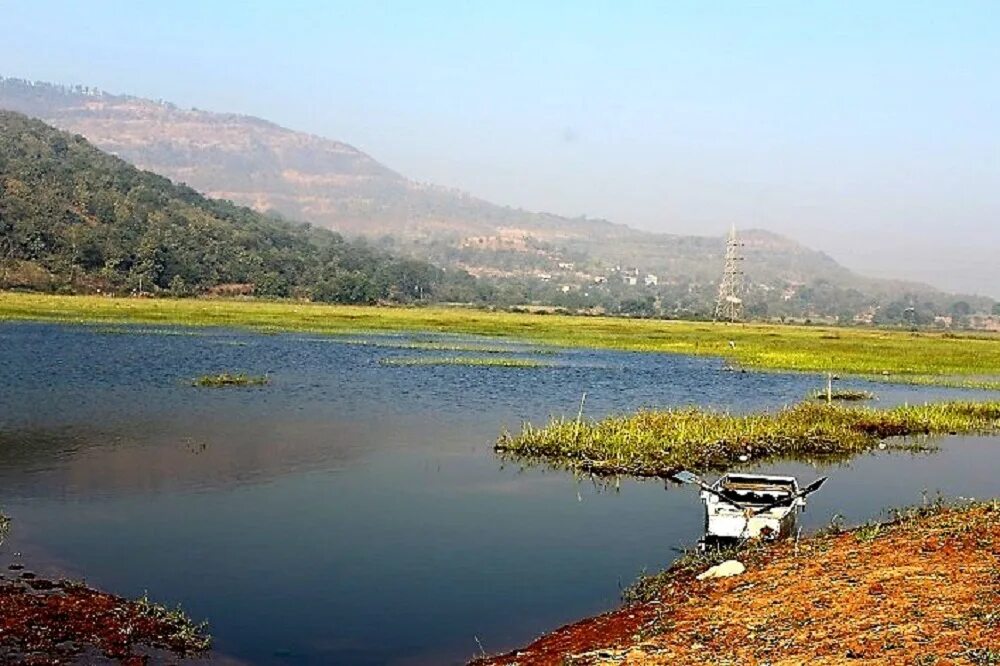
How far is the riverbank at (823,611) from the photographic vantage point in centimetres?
1229

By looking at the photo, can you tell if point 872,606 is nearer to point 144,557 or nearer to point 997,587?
point 997,587

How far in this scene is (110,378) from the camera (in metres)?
49.0

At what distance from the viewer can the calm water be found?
55.7 ft

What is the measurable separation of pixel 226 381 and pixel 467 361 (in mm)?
21410

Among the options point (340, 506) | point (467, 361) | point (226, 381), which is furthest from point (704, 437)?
point (467, 361)

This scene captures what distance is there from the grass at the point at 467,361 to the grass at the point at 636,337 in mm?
18824

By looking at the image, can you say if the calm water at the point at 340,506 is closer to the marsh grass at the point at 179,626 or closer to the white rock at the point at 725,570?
the marsh grass at the point at 179,626

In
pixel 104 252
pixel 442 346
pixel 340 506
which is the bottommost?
pixel 340 506

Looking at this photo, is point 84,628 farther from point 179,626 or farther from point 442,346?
point 442,346

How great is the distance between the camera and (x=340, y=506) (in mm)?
24797

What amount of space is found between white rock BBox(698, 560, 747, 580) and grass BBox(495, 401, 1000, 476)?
12.4 metres

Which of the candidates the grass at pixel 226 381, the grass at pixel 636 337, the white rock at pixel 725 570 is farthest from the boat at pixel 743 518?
the grass at pixel 636 337

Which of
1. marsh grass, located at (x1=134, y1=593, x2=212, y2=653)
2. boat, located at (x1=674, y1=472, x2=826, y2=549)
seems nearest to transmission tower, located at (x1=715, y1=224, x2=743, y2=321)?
boat, located at (x1=674, y1=472, x2=826, y2=549)

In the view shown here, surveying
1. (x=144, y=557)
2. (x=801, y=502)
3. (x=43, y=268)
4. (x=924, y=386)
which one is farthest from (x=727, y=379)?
(x=43, y=268)
